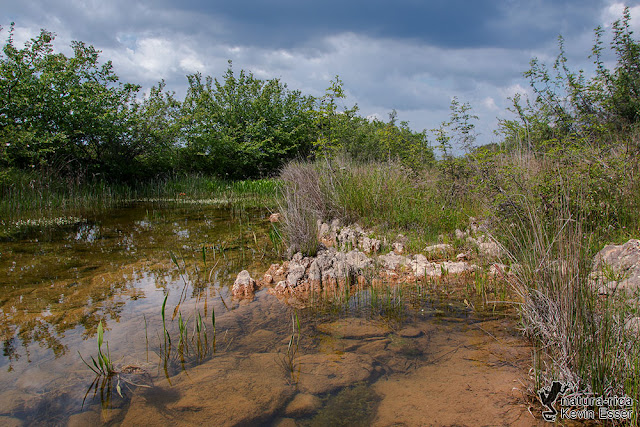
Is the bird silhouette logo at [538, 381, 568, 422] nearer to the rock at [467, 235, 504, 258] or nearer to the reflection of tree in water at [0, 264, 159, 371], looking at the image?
the rock at [467, 235, 504, 258]

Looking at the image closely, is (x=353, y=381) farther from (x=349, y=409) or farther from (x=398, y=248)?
(x=398, y=248)

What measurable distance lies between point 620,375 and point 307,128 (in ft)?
65.0

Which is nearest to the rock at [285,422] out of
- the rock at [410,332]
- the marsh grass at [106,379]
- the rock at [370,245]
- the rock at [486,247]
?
the marsh grass at [106,379]

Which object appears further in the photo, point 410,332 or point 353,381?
point 410,332

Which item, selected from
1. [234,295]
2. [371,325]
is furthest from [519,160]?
[234,295]

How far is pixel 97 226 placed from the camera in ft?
28.5

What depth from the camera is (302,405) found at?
2225 mm

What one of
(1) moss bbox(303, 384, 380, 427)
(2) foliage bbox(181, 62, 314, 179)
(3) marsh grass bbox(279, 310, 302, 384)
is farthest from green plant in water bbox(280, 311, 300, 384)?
(2) foliage bbox(181, 62, 314, 179)

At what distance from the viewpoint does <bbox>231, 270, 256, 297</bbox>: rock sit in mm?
4207

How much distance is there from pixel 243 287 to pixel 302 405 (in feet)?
7.28

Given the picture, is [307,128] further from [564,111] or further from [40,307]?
[40,307]

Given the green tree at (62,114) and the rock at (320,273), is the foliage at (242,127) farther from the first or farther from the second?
the rock at (320,273)

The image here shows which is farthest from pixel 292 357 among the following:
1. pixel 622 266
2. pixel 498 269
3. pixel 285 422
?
pixel 622 266

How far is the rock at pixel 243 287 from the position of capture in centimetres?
421
